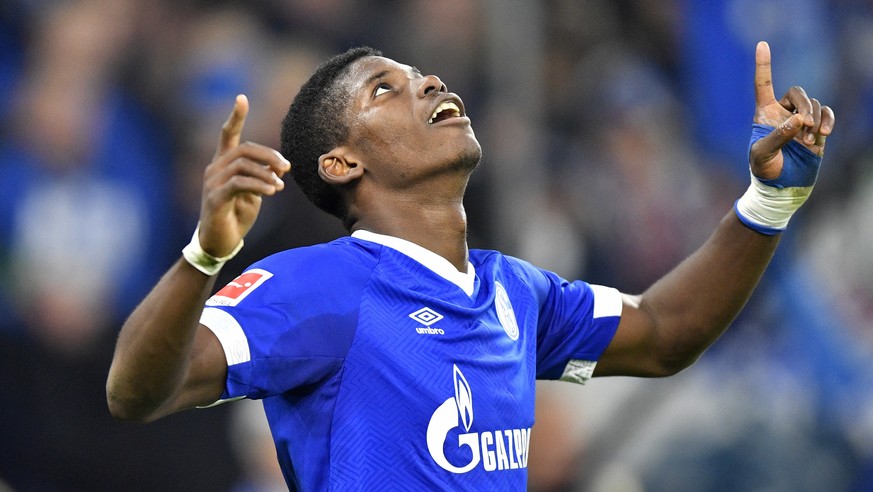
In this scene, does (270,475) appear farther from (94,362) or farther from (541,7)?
(541,7)

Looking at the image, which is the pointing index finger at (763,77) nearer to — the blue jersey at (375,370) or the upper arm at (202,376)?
the blue jersey at (375,370)

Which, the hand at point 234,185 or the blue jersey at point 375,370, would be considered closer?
the hand at point 234,185

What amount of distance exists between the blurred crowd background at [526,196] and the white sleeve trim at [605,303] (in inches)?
98.2

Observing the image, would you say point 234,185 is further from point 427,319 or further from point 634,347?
point 634,347

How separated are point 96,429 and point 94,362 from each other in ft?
1.07

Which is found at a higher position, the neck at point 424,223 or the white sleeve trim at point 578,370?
the neck at point 424,223

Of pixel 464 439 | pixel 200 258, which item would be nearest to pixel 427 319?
pixel 464 439

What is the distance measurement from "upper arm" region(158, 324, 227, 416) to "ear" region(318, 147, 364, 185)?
97 cm

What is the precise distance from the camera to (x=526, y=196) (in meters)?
6.73

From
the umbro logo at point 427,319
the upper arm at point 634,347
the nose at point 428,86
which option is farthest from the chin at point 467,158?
the upper arm at point 634,347

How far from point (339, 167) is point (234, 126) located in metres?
1.13

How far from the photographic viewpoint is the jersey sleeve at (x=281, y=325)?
9.48 feet

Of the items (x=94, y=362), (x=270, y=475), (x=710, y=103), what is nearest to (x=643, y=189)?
(x=710, y=103)

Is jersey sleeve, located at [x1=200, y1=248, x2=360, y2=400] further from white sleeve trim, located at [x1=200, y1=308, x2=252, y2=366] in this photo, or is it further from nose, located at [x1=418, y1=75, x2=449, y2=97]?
nose, located at [x1=418, y1=75, x2=449, y2=97]
